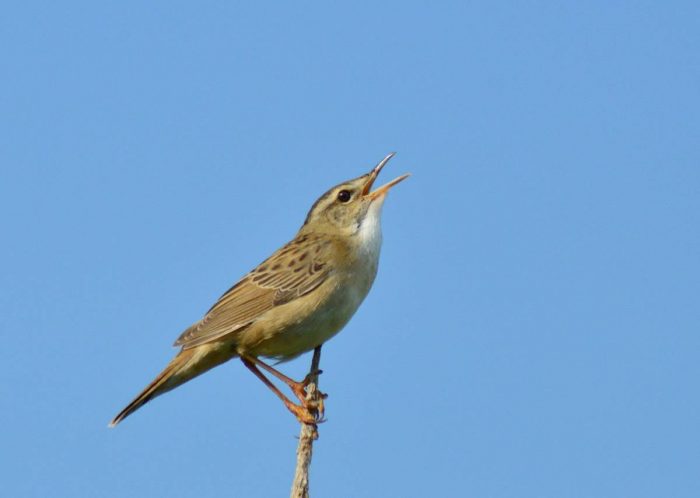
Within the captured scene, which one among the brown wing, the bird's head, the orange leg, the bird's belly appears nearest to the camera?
the orange leg

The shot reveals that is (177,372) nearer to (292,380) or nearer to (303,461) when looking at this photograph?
(292,380)

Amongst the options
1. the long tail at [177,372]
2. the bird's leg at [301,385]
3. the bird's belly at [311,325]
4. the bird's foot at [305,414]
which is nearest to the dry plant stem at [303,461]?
the bird's foot at [305,414]

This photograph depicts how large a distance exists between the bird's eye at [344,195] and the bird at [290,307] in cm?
14

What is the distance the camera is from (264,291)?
29.8 feet

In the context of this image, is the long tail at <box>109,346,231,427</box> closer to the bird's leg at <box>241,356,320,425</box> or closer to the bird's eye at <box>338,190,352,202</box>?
the bird's leg at <box>241,356,320,425</box>

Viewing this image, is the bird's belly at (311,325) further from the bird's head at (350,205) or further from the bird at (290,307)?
the bird's head at (350,205)

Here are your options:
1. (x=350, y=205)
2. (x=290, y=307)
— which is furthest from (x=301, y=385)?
(x=350, y=205)

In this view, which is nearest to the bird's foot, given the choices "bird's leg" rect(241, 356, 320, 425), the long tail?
"bird's leg" rect(241, 356, 320, 425)

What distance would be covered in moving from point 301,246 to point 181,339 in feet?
4.58

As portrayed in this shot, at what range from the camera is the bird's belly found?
340 inches

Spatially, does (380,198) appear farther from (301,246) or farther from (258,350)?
(258,350)

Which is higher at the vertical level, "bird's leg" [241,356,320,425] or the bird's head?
the bird's head

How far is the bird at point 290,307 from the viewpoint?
28.3 feet

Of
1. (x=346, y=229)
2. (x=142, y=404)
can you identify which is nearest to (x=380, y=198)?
(x=346, y=229)
